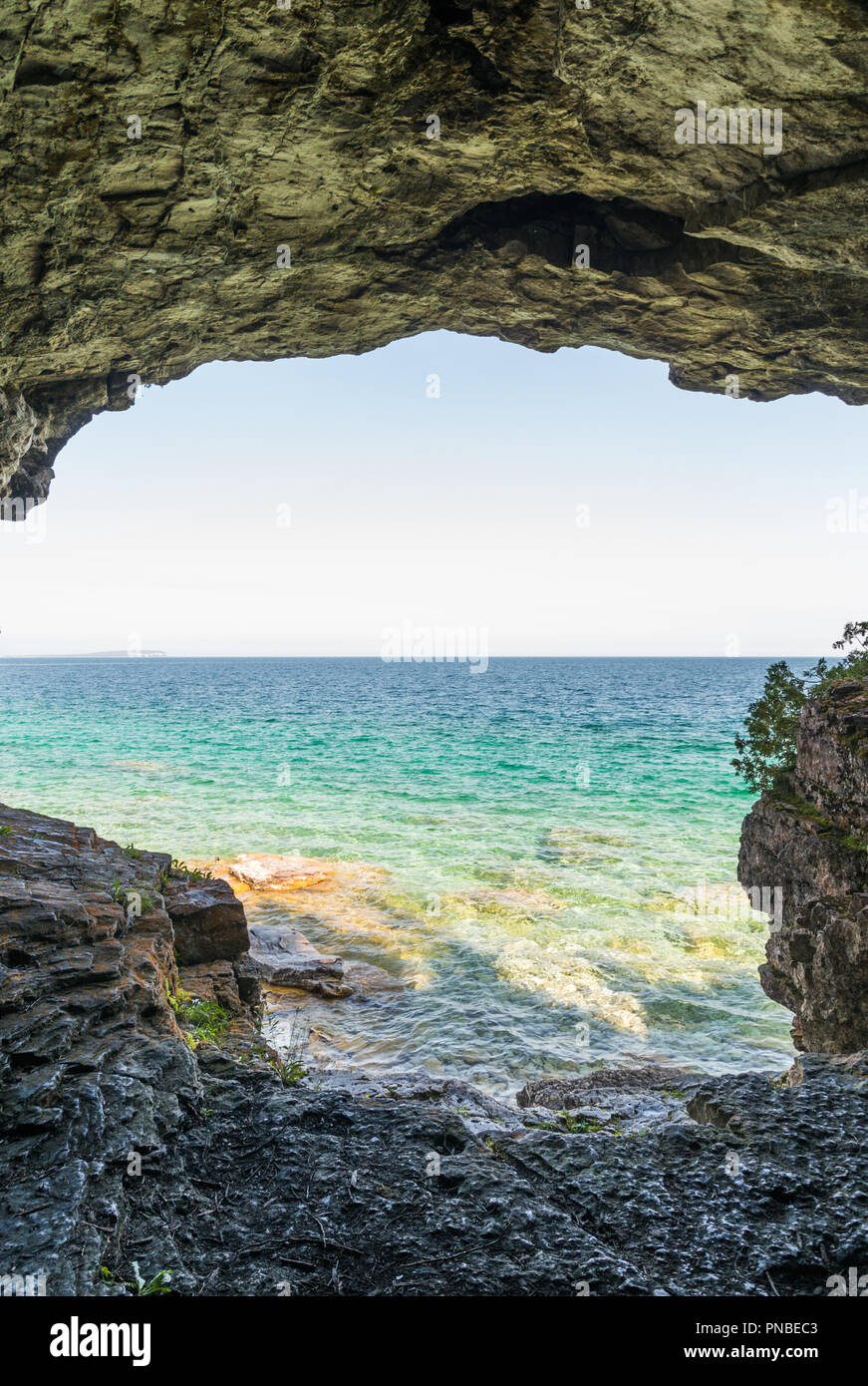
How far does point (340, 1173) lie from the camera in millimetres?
5250

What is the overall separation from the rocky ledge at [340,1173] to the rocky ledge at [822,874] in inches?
108

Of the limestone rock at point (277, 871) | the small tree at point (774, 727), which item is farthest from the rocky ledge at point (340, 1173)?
the limestone rock at point (277, 871)

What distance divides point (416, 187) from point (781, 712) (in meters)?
12.0

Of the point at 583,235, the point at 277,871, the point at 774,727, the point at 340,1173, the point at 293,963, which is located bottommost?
the point at 293,963

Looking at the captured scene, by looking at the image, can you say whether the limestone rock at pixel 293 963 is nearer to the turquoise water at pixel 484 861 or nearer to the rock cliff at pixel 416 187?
the turquoise water at pixel 484 861

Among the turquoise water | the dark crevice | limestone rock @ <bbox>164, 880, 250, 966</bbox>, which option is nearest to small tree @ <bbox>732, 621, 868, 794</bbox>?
the turquoise water

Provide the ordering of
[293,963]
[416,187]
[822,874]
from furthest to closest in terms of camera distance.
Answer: [293,963] → [416,187] → [822,874]

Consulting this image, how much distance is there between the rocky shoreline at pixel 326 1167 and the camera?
13.9ft

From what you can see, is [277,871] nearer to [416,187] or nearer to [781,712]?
[781,712]

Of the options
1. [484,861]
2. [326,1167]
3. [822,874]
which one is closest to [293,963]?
[484,861]

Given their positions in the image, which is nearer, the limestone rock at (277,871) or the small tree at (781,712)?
the small tree at (781,712)

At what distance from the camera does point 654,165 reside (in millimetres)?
10719
